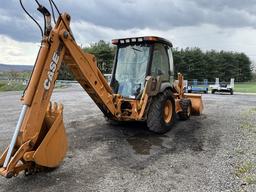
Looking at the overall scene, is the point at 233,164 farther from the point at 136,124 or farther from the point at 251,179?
the point at 136,124

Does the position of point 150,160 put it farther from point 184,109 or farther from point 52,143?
point 184,109

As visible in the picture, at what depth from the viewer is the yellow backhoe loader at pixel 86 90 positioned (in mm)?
4062

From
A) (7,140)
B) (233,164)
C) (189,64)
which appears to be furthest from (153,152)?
(189,64)

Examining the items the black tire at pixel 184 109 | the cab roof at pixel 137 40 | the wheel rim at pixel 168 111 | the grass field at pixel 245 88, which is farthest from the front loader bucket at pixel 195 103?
the grass field at pixel 245 88

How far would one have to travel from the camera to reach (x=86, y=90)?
5.88 metres

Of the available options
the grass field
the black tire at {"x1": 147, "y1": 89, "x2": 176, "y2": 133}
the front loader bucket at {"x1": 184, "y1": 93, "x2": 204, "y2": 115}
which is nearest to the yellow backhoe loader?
the black tire at {"x1": 147, "y1": 89, "x2": 176, "y2": 133}

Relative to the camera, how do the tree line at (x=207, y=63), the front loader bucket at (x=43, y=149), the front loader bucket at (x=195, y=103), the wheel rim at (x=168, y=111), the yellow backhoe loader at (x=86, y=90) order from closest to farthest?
1. the front loader bucket at (x=43, y=149)
2. the yellow backhoe loader at (x=86, y=90)
3. the wheel rim at (x=168, y=111)
4. the front loader bucket at (x=195, y=103)
5. the tree line at (x=207, y=63)

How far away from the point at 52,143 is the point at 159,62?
3923mm

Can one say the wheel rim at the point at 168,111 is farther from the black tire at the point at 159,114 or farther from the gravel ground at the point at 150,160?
the gravel ground at the point at 150,160

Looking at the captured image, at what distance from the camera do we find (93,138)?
6691mm

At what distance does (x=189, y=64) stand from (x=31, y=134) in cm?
3613

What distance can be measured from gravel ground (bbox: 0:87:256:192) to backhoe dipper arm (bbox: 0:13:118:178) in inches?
15.9

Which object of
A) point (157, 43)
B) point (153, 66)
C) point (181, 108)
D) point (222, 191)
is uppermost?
point (157, 43)

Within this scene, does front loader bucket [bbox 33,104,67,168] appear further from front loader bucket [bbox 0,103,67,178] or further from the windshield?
the windshield
